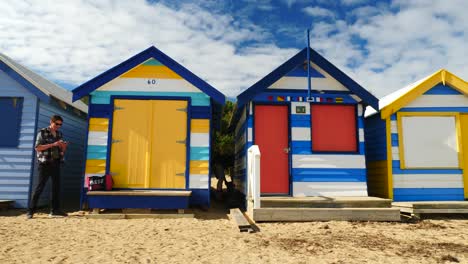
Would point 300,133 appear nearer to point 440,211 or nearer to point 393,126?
point 393,126

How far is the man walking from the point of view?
6953mm

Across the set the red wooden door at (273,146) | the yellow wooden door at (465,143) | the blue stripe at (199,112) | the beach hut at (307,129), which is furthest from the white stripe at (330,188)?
the blue stripe at (199,112)

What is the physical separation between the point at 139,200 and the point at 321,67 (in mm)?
5290

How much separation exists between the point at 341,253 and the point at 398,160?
4.83 meters

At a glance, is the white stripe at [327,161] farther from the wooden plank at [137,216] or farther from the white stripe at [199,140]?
the wooden plank at [137,216]

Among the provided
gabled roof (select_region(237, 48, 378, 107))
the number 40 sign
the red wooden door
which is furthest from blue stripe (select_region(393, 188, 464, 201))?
the number 40 sign

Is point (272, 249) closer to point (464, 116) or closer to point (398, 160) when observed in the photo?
point (398, 160)

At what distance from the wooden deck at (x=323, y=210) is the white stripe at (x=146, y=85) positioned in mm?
3319

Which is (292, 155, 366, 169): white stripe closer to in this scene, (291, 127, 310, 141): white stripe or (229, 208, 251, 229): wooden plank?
(291, 127, 310, 141): white stripe

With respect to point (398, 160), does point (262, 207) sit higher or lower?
lower

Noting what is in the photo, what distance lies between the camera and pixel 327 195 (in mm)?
7910

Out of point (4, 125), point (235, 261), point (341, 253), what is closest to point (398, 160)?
point (341, 253)

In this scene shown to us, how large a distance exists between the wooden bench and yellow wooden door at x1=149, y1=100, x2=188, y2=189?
0.66 meters

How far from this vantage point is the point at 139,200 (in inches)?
283
